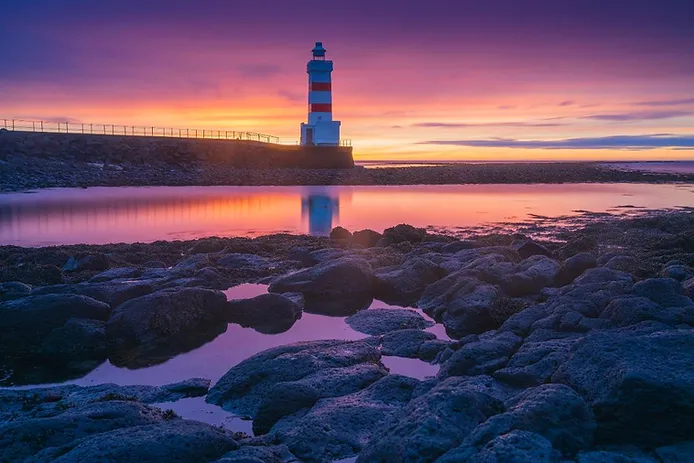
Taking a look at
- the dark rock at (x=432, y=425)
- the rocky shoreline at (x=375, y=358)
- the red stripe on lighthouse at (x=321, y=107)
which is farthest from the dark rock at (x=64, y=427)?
the red stripe on lighthouse at (x=321, y=107)

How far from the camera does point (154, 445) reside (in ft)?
13.1

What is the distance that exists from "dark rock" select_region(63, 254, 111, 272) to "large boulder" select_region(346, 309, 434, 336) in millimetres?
5204

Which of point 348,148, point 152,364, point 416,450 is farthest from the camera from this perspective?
point 348,148

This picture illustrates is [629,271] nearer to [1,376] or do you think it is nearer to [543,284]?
[543,284]

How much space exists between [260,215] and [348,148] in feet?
77.4

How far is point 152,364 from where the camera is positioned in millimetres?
7137

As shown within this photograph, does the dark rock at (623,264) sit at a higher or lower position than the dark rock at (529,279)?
higher

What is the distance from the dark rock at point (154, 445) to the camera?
3.88m

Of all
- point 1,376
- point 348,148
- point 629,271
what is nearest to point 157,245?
point 1,376

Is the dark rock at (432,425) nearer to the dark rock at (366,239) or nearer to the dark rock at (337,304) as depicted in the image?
the dark rock at (337,304)

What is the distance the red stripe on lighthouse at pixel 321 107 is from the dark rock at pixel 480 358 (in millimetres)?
38691

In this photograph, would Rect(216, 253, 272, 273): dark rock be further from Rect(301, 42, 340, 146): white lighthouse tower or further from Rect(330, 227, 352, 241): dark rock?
Rect(301, 42, 340, 146): white lighthouse tower

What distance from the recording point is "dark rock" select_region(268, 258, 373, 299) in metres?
9.89

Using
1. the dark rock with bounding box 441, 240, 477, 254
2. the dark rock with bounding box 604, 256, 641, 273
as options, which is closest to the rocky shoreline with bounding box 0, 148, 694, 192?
the dark rock with bounding box 441, 240, 477, 254
